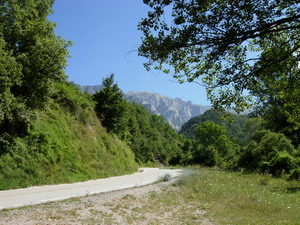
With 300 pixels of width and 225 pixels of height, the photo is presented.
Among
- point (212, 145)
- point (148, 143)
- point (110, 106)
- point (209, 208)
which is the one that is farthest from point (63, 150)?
point (148, 143)

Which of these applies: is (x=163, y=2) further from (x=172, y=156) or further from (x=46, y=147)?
(x=172, y=156)

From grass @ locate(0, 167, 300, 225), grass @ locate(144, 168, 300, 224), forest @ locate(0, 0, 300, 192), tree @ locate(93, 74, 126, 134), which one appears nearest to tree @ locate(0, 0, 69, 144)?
forest @ locate(0, 0, 300, 192)

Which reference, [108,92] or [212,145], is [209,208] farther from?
[212,145]

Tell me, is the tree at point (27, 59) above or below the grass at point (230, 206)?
above

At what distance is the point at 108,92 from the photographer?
39625 millimetres

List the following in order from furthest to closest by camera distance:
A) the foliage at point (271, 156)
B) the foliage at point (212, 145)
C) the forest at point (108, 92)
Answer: the foliage at point (212, 145)
the foliage at point (271, 156)
the forest at point (108, 92)

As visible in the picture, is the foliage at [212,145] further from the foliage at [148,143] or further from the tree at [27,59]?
the tree at [27,59]

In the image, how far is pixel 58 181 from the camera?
18797 mm

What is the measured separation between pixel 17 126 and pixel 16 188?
5106 millimetres

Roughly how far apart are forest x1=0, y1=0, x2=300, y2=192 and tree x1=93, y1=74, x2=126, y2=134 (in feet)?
0.48

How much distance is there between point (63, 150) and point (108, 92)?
18.1 m

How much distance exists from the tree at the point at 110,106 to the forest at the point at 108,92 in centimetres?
15

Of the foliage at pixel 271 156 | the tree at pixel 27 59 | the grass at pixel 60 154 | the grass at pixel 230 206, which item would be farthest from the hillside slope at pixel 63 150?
the foliage at pixel 271 156

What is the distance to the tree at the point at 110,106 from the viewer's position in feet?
128
